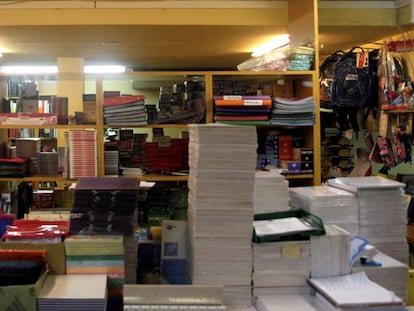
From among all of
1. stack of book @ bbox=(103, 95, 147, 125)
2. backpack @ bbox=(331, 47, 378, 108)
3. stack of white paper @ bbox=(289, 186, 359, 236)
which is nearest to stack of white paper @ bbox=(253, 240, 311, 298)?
stack of white paper @ bbox=(289, 186, 359, 236)

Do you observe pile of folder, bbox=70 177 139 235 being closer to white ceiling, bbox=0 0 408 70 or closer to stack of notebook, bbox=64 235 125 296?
stack of notebook, bbox=64 235 125 296

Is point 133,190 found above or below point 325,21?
below

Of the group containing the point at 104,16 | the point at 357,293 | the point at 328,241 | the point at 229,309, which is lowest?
the point at 229,309

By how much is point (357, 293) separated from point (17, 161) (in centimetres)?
290

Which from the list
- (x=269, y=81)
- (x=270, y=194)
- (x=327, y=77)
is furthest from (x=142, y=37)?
(x=270, y=194)

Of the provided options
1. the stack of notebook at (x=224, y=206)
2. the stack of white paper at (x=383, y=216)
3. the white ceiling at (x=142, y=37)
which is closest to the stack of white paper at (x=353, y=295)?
the stack of notebook at (x=224, y=206)

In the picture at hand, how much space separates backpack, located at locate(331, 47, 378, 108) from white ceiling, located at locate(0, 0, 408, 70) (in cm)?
44

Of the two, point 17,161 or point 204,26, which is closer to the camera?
point 17,161

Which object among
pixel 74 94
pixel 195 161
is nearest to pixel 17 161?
pixel 195 161

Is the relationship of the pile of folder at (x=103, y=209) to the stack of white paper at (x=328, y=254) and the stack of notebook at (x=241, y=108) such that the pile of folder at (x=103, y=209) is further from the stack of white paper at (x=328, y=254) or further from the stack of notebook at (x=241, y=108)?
the stack of notebook at (x=241, y=108)

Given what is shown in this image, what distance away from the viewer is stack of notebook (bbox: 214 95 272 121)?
3709 mm

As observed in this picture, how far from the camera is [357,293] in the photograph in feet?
6.28

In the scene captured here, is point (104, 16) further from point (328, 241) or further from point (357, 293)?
point (357, 293)

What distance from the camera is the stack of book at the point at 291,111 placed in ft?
12.4
